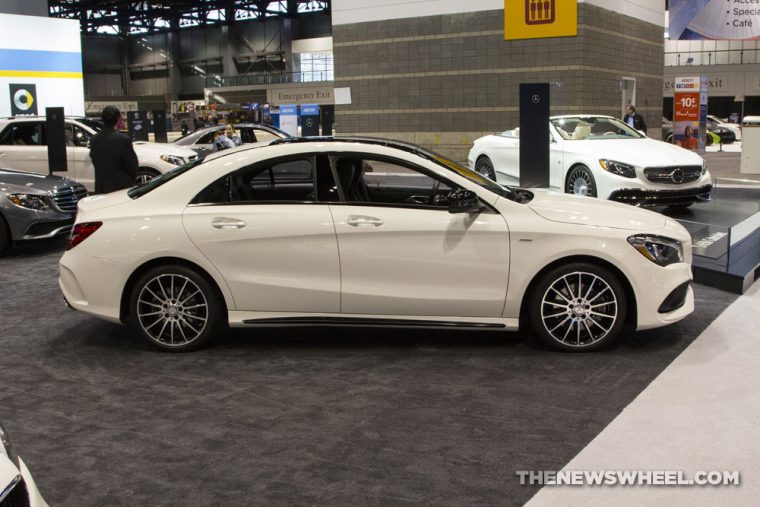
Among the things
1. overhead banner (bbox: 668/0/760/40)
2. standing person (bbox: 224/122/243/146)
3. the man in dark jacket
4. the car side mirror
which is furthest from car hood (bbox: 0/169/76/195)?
overhead banner (bbox: 668/0/760/40)

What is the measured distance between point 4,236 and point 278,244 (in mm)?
5721

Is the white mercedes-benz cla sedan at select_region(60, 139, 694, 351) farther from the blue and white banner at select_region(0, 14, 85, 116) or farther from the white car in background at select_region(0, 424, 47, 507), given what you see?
the blue and white banner at select_region(0, 14, 85, 116)

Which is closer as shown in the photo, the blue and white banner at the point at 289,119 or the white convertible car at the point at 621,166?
the white convertible car at the point at 621,166

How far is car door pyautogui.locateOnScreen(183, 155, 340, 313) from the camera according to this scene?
5469mm

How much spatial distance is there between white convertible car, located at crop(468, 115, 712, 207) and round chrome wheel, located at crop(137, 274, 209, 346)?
22.0 feet

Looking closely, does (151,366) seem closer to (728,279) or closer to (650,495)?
(650,495)

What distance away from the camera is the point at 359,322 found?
219 inches

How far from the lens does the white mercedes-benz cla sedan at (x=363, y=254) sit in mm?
5391

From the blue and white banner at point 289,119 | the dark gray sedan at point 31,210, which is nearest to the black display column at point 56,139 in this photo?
the dark gray sedan at point 31,210

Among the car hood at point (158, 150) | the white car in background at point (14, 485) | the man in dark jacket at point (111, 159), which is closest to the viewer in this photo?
the white car in background at point (14, 485)

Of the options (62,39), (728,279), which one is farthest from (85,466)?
(62,39)

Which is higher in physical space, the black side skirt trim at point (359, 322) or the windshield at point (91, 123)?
the windshield at point (91, 123)

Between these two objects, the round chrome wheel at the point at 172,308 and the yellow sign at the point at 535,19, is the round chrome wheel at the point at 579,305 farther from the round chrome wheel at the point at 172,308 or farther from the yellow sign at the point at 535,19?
the yellow sign at the point at 535,19

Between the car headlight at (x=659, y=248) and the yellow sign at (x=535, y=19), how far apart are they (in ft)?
56.7
